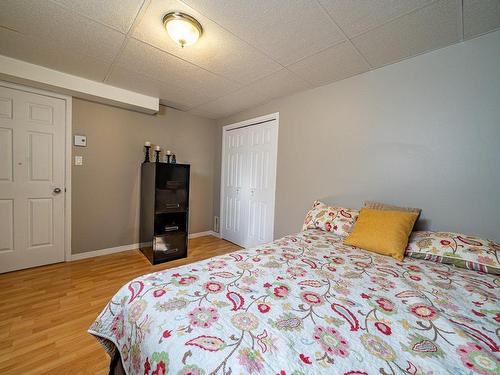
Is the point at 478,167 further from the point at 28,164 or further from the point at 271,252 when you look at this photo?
the point at 28,164

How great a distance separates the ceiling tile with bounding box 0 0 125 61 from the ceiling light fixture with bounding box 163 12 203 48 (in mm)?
499

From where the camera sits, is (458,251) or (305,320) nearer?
(305,320)

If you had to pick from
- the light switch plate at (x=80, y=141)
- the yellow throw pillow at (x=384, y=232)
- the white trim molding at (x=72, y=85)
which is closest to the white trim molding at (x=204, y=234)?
the light switch plate at (x=80, y=141)

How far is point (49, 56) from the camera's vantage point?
201 cm

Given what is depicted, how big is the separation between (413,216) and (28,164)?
4.01m

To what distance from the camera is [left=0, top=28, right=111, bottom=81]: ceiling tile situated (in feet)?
5.86

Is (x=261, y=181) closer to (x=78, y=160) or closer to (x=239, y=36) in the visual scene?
(x=239, y=36)

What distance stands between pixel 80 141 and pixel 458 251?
3995mm

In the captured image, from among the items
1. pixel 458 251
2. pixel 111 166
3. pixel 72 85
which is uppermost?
pixel 72 85

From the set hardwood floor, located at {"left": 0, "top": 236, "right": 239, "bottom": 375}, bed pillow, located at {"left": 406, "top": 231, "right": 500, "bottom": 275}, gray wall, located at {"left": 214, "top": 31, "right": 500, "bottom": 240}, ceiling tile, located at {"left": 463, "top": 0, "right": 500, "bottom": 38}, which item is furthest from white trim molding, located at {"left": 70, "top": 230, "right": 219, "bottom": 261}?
ceiling tile, located at {"left": 463, "top": 0, "right": 500, "bottom": 38}

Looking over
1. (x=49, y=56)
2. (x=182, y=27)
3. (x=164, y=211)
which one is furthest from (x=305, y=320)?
(x=49, y=56)

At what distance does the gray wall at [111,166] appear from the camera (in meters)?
2.75

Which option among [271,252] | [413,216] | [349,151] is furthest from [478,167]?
[271,252]

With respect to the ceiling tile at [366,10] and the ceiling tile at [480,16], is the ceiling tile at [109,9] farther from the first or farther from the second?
the ceiling tile at [480,16]
